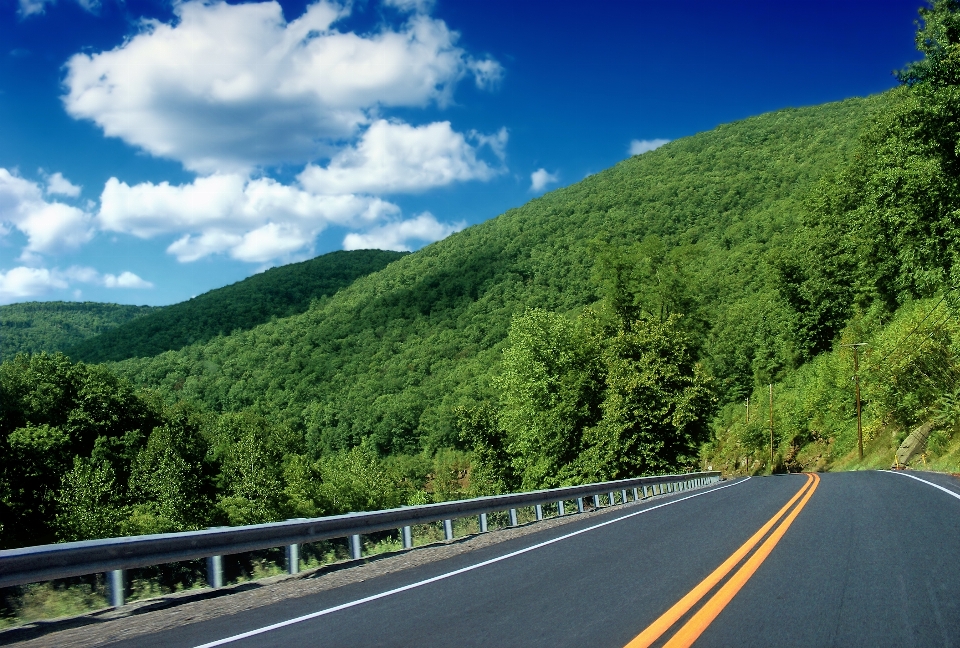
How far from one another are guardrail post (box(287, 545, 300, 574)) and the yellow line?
5.73 m

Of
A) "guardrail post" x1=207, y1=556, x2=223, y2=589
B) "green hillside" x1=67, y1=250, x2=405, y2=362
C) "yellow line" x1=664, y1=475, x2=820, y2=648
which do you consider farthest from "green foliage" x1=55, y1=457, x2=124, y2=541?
"green hillside" x1=67, y1=250, x2=405, y2=362

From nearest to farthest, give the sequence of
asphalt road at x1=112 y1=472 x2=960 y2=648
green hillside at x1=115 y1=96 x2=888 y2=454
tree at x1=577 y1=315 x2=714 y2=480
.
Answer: asphalt road at x1=112 y1=472 x2=960 y2=648 < tree at x1=577 y1=315 x2=714 y2=480 < green hillside at x1=115 y1=96 x2=888 y2=454

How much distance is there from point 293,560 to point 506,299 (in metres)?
108

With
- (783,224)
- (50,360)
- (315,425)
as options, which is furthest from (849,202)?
(315,425)

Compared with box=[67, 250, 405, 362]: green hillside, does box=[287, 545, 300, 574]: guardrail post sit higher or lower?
lower

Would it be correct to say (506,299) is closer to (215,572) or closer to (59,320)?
(59,320)

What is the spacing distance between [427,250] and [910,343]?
127054 mm

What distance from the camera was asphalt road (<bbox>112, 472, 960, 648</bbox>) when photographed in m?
5.41

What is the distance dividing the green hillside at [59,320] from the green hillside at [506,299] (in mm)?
18758

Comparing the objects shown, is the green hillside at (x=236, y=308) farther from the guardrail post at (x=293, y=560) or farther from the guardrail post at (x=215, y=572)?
the guardrail post at (x=215, y=572)

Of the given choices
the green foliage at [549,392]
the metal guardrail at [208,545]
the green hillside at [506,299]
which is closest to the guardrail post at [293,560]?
the metal guardrail at [208,545]

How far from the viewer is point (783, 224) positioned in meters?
95.9

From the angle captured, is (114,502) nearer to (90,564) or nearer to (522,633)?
(90,564)

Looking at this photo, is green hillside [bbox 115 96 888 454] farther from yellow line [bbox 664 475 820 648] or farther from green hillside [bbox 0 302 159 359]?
yellow line [bbox 664 475 820 648]
